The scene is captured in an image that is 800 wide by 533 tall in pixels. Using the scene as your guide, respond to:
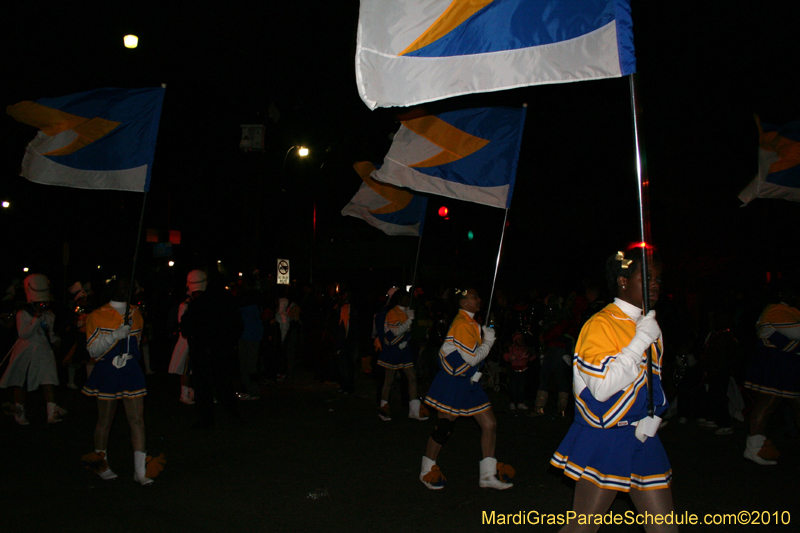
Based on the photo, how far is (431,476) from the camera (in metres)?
5.51

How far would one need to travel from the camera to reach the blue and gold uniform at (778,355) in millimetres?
6262

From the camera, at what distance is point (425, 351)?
12531mm

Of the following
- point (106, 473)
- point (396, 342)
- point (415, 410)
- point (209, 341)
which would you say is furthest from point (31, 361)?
point (415, 410)

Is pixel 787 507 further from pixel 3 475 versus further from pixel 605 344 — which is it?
pixel 3 475

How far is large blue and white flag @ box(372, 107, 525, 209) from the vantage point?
6.54 meters

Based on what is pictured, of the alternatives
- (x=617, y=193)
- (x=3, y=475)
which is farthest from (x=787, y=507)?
(x=617, y=193)

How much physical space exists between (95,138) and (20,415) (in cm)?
397

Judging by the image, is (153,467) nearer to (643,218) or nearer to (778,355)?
(643,218)

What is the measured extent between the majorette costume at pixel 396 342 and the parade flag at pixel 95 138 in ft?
12.5

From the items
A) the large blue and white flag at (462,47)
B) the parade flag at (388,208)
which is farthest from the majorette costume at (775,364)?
the parade flag at (388,208)

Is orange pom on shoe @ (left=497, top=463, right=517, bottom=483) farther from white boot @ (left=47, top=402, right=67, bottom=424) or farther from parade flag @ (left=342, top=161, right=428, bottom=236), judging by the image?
white boot @ (left=47, top=402, right=67, bottom=424)

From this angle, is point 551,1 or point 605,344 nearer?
point 605,344

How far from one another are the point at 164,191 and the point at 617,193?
25.0 metres

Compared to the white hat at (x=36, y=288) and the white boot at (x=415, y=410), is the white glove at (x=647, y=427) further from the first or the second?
the white hat at (x=36, y=288)
